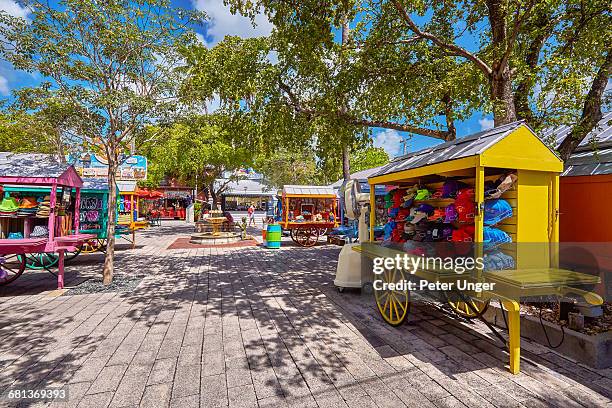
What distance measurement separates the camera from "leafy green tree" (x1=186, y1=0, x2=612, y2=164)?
19.5 ft

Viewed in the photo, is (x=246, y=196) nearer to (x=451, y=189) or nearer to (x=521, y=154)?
(x=451, y=189)

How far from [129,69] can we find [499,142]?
306 inches

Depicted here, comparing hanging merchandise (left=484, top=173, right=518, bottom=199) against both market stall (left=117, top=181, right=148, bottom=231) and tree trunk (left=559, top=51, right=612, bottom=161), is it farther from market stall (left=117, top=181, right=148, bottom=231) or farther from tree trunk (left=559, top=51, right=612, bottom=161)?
market stall (left=117, top=181, right=148, bottom=231)

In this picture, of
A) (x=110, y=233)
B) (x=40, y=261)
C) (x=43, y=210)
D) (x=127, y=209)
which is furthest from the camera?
(x=127, y=209)

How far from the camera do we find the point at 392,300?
15.6 feet

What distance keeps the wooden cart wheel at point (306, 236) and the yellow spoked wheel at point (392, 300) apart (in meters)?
9.64

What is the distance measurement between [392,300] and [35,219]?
903cm

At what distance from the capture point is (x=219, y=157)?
20375mm

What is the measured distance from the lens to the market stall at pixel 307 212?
49.0ft

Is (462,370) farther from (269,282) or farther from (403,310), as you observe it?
(269,282)

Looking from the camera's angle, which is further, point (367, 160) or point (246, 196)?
point (246, 196)

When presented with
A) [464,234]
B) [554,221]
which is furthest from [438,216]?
[554,221]

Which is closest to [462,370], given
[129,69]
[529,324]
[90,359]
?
[529,324]

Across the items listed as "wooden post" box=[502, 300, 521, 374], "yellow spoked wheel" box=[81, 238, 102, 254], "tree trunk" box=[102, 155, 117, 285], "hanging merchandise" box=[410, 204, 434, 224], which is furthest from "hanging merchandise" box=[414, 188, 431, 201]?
"yellow spoked wheel" box=[81, 238, 102, 254]
